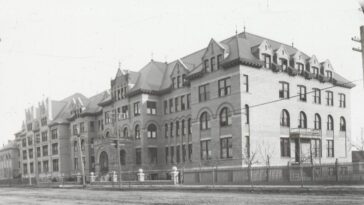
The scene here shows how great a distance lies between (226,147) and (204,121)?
4.13 metres

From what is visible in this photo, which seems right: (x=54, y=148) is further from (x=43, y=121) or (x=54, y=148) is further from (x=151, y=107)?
(x=151, y=107)

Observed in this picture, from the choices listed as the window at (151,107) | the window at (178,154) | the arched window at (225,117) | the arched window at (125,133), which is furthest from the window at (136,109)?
the arched window at (225,117)

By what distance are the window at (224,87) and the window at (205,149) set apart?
524 centimetres

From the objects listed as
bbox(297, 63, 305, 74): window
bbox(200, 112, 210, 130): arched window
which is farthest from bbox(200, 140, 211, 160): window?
bbox(297, 63, 305, 74): window

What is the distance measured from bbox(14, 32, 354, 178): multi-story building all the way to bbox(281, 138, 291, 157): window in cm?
10

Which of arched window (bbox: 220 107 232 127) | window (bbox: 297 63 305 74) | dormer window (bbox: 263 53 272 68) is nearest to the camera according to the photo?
arched window (bbox: 220 107 232 127)

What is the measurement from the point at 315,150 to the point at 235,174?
13.5 metres

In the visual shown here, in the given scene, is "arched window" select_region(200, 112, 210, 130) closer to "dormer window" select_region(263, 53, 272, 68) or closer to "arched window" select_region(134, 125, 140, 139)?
"dormer window" select_region(263, 53, 272, 68)

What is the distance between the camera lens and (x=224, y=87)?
4125 centimetres

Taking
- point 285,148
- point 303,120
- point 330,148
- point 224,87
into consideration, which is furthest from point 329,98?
point 224,87

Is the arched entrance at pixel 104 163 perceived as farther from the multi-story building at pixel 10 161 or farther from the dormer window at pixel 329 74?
the multi-story building at pixel 10 161

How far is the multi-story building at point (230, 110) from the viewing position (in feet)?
132

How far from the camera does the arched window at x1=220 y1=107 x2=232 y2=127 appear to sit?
40.6 metres

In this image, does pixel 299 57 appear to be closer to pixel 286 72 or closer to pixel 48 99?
pixel 286 72
